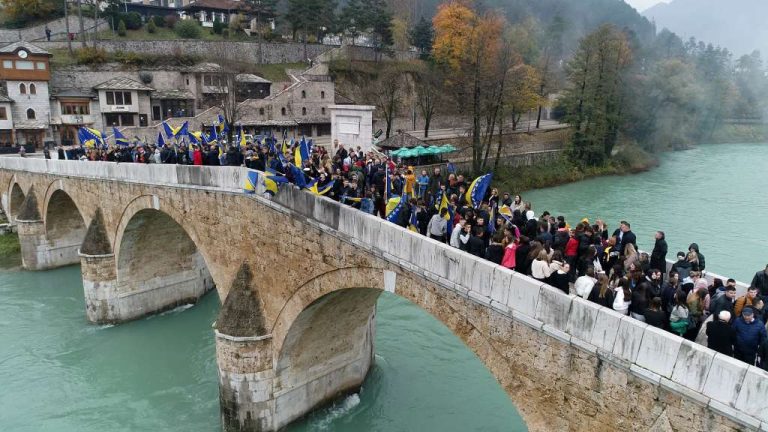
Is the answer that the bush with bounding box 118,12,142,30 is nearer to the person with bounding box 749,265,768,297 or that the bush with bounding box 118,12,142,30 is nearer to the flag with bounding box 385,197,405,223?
the flag with bounding box 385,197,405,223

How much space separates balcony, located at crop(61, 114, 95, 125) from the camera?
3344 cm

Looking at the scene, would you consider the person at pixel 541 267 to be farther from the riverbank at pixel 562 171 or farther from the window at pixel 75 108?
the window at pixel 75 108

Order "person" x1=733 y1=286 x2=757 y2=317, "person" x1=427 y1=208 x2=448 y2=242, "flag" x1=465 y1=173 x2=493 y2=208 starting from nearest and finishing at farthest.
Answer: "person" x1=733 y1=286 x2=757 y2=317
"person" x1=427 y1=208 x2=448 y2=242
"flag" x1=465 y1=173 x2=493 y2=208

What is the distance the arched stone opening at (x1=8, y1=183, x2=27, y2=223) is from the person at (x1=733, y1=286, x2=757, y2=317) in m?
25.3

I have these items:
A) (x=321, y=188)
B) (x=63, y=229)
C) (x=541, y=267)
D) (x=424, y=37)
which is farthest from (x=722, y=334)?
(x=424, y=37)

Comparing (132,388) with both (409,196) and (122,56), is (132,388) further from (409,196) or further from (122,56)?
(122,56)

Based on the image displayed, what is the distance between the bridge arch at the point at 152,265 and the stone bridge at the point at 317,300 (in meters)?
0.04

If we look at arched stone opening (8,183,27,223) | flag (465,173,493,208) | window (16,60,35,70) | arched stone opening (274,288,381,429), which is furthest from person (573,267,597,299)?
window (16,60,35,70)

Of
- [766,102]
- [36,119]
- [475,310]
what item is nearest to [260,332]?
[475,310]

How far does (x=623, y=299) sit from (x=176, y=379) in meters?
11.3

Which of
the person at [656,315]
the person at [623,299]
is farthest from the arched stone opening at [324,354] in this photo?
the person at [656,315]

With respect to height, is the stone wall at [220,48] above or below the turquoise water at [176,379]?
above

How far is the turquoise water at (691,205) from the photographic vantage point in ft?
63.4

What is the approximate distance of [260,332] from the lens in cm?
1130
